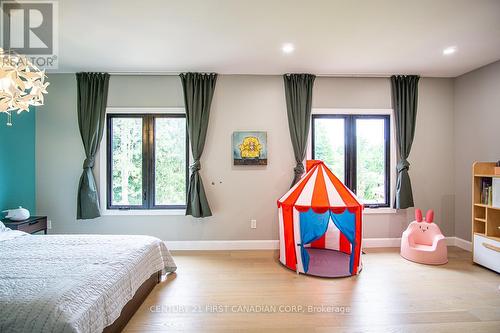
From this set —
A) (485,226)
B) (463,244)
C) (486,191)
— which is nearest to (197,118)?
(486,191)

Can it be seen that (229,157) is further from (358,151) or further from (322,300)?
(322,300)

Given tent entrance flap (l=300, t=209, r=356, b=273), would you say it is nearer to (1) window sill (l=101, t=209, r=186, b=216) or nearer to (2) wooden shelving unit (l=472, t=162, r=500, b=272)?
(2) wooden shelving unit (l=472, t=162, r=500, b=272)

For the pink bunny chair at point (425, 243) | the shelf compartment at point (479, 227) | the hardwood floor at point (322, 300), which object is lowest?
the hardwood floor at point (322, 300)

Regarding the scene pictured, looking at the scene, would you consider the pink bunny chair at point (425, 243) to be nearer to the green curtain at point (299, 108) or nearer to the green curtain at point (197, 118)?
the green curtain at point (299, 108)

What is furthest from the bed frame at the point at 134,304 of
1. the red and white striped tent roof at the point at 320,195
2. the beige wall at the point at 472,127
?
the beige wall at the point at 472,127

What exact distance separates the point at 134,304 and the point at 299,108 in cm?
327

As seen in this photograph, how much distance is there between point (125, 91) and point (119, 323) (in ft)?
10.6

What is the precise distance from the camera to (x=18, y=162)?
3451 millimetres

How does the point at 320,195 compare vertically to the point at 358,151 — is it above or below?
below

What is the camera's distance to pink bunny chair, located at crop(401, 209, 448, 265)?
3203mm

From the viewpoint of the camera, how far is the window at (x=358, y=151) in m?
3.93

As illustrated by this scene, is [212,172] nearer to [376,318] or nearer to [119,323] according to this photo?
[119,323]

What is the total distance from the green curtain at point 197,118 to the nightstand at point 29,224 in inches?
77.5

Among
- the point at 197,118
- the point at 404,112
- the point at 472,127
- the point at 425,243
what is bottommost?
the point at 425,243
